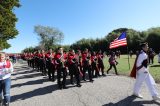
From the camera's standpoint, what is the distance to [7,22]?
133 ft

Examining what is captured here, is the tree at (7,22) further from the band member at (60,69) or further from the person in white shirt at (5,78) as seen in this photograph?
the person in white shirt at (5,78)

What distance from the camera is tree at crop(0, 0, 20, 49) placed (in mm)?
40106

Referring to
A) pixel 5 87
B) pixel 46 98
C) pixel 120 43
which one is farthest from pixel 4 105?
pixel 120 43

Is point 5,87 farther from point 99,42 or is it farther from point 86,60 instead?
point 99,42

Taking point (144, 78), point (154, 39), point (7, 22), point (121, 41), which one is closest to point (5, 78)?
point (144, 78)

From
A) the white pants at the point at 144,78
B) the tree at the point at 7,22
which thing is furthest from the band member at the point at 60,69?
the tree at the point at 7,22

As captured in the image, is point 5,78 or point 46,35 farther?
point 46,35

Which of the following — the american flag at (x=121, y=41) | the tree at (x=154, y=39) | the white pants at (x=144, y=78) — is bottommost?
the white pants at (x=144, y=78)

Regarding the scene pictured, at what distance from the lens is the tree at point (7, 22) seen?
4011 cm

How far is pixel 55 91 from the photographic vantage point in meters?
13.0

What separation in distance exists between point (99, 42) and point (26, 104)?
8985cm

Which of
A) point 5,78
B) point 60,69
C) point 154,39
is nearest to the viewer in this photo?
point 5,78

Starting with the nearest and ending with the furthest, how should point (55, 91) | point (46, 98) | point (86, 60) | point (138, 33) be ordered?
point (46, 98)
point (55, 91)
point (86, 60)
point (138, 33)

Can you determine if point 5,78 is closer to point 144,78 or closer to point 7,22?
point 144,78
